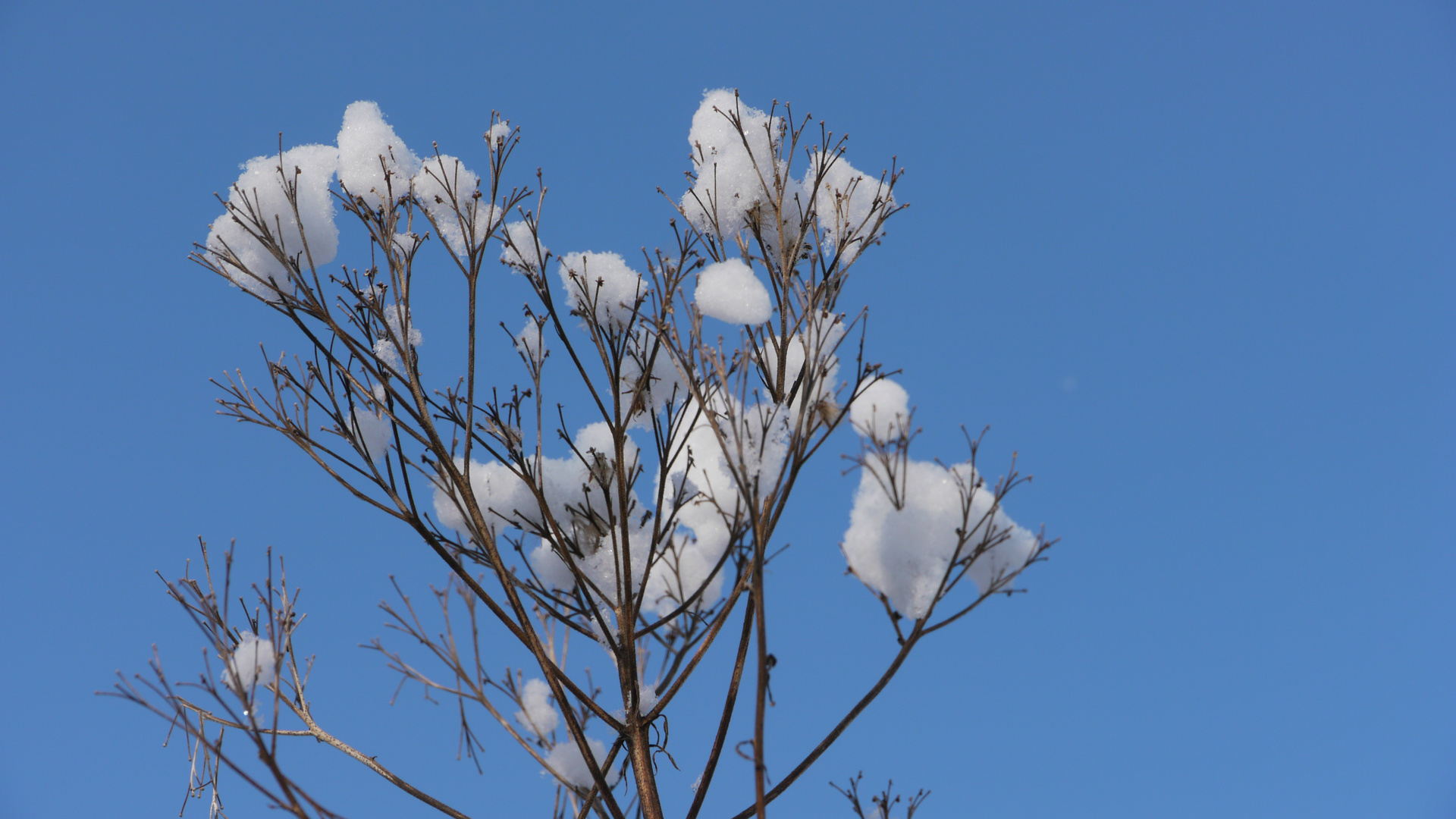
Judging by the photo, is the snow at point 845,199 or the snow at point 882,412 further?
the snow at point 845,199

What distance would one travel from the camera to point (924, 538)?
2.69 m

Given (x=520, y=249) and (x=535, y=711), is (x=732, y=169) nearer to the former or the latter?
(x=520, y=249)

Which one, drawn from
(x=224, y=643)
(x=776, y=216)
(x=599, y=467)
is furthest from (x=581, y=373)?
(x=224, y=643)

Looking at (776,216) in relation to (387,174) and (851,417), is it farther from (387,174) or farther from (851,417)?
(387,174)

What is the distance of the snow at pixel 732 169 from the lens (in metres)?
3.46

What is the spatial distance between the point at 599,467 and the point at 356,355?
977 mm

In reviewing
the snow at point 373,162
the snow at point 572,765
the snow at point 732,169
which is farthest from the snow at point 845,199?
the snow at point 572,765

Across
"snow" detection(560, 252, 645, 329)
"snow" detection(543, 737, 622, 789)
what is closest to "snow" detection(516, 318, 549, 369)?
"snow" detection(560, 252, 645, 329)

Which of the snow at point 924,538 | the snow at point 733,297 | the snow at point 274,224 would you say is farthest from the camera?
the snow at point 274,224

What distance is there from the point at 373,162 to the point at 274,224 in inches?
18.2

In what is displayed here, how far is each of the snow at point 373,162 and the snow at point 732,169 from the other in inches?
45.9

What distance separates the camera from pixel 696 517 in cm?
346

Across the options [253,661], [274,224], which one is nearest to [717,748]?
[253,661]

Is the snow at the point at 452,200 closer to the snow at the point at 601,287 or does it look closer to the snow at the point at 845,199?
the snow at the point at 601,287
